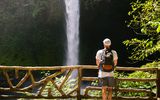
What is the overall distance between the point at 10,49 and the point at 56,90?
17123 mm

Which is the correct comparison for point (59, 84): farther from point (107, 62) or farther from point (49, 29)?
point (49, 29)

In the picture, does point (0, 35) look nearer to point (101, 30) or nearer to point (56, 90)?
point (101, 30)

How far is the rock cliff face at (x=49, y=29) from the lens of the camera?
1073 inches

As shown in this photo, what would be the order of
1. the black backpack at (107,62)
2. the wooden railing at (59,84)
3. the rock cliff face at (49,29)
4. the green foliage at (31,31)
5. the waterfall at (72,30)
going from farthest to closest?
the waterfall at (72,30) < the green foliage at (31,31) < the rock cliff face at (49,29) < the wooden railing at (59,84) < the black backpack at (107,62)

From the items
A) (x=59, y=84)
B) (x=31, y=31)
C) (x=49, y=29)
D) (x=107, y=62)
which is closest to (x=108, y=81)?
(x=107, y=62)

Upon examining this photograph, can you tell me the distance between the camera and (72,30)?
94.8 ft

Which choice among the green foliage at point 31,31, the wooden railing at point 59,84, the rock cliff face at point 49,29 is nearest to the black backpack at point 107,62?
the wooden railing at point 59,84

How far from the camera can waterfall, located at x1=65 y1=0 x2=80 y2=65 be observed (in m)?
28.2

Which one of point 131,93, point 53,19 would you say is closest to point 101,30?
point 53,19

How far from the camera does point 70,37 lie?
28.7 m

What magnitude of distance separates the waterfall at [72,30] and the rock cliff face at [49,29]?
0.43 meters

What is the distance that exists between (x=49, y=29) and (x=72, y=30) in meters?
2.07

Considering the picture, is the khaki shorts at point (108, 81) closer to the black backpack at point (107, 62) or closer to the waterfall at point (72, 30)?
the black backpack at point (107, 62)

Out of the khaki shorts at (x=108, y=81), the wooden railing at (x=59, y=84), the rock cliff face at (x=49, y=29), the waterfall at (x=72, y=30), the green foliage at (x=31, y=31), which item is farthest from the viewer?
the waterfall at (x=72, y=30)
